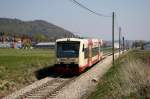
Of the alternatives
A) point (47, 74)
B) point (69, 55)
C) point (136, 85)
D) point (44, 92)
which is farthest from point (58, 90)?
point (47, 74)

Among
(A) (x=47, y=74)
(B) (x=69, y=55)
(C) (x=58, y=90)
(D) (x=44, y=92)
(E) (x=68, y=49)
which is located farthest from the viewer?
(A) (x=47, y=74)

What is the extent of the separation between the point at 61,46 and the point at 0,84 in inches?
334

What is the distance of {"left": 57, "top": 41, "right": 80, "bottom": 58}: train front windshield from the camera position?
31047 millimetres

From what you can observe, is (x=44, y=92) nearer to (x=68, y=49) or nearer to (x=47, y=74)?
(x=68, y=49)

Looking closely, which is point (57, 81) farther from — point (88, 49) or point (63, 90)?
point (88, 49)

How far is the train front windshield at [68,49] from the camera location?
31.0 meters

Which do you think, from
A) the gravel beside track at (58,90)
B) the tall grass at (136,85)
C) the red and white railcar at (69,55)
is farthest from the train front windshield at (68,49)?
the tall grass at (136,85)

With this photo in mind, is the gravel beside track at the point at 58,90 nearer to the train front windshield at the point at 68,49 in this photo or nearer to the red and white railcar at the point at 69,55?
the red and white railcar at the point at 69,55

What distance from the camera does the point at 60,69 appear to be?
30938mm

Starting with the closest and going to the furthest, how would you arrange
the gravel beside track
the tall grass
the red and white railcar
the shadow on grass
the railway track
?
the tall grass < the railway track < the gravel beside track < the red and white railcar < the shadow on grass

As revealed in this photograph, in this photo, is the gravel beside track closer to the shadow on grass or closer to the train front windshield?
the train front windshield

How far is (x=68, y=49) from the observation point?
31.3 m

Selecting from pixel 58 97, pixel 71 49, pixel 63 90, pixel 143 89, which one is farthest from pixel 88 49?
pixel 143 89

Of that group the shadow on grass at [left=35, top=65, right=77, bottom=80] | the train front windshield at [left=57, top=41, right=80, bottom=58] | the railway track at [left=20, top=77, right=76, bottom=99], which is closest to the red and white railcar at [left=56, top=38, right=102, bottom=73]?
the train front windshield at [left=57, top=41, right=80, bottom=58]
